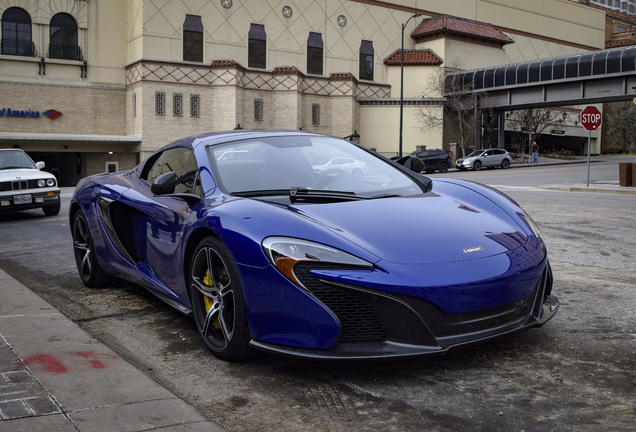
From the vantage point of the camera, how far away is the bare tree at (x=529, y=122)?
2457 inches

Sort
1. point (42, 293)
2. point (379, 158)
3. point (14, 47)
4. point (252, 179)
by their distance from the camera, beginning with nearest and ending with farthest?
1. point (252, 179)
2. point (379, 158)
3. point (42, 293)
4. point (14, 47)

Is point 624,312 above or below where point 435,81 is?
below

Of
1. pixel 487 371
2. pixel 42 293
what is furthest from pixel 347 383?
pixel 42 293

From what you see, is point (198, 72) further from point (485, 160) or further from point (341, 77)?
point (485, 160)

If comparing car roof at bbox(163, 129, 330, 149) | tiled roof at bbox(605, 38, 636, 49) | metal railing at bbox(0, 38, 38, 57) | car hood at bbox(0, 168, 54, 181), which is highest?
tiled roof at bbox(605, 38, 636, 49)

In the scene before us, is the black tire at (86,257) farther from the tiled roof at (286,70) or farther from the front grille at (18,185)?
the tiled roof at (286,70)

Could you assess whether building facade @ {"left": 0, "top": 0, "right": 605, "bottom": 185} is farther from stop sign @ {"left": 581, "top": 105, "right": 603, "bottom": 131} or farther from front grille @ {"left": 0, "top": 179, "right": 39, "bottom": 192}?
front grille @ {"left": 0, "top": 179, "right": 39, "bottom": 192}

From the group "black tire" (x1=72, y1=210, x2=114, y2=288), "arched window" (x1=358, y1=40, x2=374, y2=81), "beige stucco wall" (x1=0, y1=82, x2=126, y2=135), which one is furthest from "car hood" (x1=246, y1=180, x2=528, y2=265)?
"arched window" (x1=358, y1=40, x2=374, y2=81)

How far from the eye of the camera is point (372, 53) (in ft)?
193

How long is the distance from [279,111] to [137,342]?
4867 centimetres

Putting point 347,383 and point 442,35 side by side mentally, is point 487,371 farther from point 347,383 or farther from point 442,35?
point 442,35

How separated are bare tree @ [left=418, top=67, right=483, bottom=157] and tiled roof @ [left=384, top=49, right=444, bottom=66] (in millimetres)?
1040

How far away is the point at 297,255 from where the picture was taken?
3420 mm

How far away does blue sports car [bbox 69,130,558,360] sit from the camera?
3.33 m
